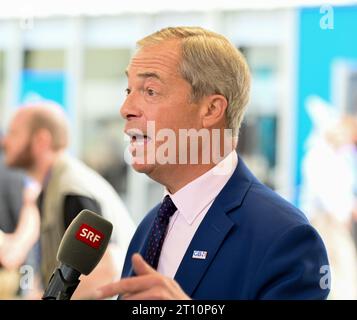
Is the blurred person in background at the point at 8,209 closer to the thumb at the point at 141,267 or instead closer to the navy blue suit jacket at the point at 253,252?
the navy blue suit jacket at the point at 253,252

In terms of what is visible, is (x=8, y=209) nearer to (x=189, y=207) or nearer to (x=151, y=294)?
(x=189, y=207)

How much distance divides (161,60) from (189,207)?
29 cm

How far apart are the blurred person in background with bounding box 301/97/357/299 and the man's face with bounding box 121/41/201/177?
255 centimetres

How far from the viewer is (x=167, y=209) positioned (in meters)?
1.53

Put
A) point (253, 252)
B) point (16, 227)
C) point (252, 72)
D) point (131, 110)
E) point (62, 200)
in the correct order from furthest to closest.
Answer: point (252, 72) → point (16, 227) → point (62, 200) → point (131, 110) → point (253, 252)

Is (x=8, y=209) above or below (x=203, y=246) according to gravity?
below

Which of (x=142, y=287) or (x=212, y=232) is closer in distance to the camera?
(x=142, y=287)

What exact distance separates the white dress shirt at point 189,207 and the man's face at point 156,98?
2.9 inches

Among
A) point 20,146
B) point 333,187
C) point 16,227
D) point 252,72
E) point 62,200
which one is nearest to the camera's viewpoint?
point 62,200

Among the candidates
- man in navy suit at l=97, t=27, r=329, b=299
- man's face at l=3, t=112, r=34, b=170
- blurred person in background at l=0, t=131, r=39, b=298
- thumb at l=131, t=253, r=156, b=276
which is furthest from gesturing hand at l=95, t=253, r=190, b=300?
man's face at l=3, t=112, r=34, b=170

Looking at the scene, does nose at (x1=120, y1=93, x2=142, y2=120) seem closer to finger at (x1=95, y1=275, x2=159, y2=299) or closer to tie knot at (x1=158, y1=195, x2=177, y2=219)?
tie knot at (x1=158, y1=195, x2=177, y2=219)

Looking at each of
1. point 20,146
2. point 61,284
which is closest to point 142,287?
A: point 61,284
